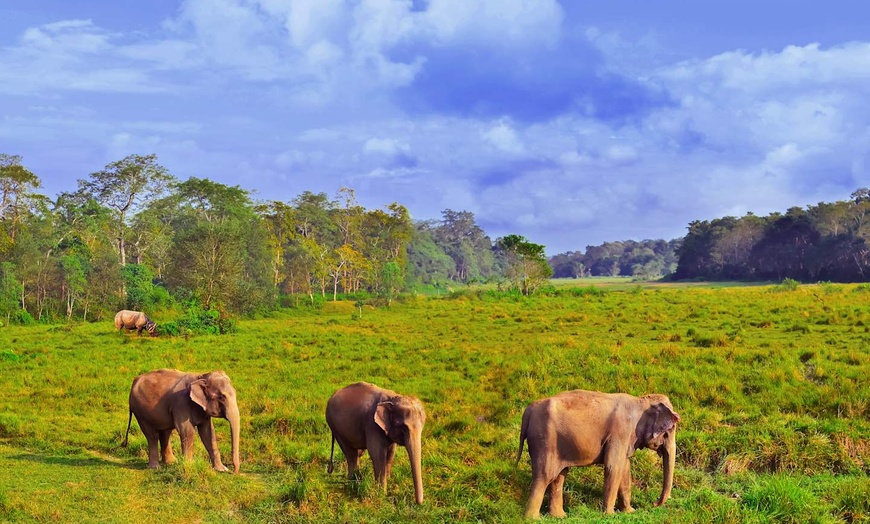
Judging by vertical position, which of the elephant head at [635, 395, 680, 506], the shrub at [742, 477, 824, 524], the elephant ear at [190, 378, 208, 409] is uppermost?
the elephant ear at [190, 378, 208, 409]

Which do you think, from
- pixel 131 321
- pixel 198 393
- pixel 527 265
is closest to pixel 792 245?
pixel 527 265

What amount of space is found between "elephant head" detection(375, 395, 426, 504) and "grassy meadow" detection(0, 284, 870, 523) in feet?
1.86

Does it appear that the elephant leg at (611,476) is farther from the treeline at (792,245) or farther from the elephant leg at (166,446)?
the treeline at (792,245)

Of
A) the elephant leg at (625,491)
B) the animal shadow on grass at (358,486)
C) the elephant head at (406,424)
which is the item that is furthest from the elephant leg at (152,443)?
the elephant leg at (625,491)

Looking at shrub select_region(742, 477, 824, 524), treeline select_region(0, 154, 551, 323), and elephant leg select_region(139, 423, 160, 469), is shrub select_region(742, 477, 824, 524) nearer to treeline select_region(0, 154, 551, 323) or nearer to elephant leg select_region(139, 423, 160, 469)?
elephant leg select_region(139, 423, 160, 469)

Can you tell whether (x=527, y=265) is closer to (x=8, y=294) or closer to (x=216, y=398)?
(x=8, y=294)

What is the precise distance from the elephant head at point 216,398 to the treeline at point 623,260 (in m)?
148

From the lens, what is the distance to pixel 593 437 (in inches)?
335

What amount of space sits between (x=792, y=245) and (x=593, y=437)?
8334 cm

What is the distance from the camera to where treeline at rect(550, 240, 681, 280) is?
15750 cm

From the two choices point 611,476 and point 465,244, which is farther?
point 465,244

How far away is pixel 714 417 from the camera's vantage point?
521 inches

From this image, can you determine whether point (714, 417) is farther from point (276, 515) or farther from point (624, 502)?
point (276, 515)

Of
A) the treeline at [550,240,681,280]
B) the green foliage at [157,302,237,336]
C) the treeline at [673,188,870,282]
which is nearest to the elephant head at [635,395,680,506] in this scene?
the green foliage at [157,302,237,336]
